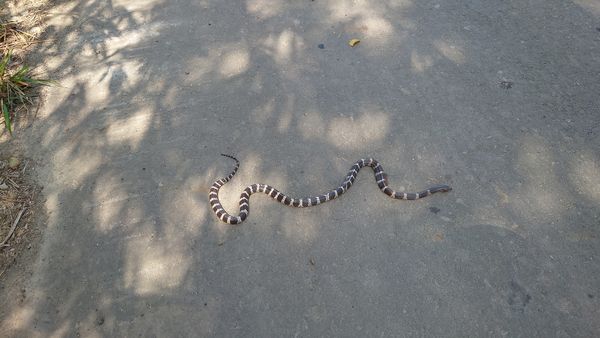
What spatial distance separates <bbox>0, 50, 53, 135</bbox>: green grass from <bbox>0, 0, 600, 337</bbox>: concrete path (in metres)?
0.34

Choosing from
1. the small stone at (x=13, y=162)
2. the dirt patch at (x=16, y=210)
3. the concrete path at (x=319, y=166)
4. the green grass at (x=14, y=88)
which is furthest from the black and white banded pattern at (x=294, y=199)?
the green grass at (x=14, y=88)

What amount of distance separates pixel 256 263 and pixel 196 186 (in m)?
1.43

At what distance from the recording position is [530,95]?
6.02 meters

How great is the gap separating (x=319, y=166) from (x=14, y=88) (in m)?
4.94

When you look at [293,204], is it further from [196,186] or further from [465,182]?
[465,182]

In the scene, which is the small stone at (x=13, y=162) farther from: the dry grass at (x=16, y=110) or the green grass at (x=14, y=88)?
the green grass at (x=14, y=88)

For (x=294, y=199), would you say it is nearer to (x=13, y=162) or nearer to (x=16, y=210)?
(x=16, y=210)

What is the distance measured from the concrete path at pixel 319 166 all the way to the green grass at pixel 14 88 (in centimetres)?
34

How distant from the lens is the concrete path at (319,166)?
4227mm

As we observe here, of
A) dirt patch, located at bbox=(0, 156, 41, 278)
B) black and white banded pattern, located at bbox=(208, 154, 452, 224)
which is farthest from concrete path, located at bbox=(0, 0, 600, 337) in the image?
dirt patch, located at bbox=(0, 156, 41, 278)

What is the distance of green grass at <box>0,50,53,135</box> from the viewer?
6.17 meters

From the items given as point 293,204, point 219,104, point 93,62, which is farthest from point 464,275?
point 93,62

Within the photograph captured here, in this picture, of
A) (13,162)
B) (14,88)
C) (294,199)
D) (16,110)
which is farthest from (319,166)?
(14,88)

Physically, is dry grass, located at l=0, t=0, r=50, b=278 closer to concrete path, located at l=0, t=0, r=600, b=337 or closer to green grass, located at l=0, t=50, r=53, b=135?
green grass, located at l=0, t=50, r=53, b=135
